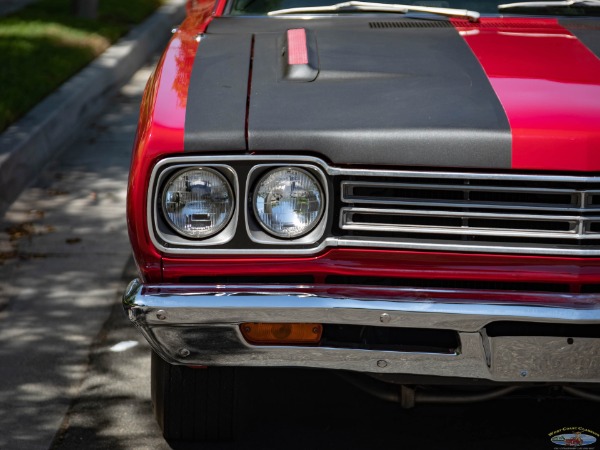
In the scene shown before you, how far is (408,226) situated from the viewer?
2955 mm

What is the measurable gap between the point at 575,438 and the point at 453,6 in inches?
67.5

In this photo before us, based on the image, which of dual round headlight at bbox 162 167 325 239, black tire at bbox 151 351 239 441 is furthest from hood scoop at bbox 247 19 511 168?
black tire at bbox 151 351 239 441

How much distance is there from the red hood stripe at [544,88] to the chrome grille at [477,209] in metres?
0.07

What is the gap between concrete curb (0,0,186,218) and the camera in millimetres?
6676

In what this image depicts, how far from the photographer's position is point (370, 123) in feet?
Result: 9.73

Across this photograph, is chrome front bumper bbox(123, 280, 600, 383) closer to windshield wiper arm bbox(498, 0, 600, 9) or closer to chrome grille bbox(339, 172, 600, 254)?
chrome grille bbox(339, 172, 600, 254)

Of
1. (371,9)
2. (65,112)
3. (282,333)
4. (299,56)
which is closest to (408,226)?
(282,333)

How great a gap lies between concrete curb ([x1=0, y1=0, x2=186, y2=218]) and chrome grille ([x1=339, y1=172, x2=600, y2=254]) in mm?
3754

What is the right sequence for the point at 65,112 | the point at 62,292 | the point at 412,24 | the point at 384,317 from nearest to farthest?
the point at 384,317, the point at 412,24, the point at 62,292, the point at 65,112

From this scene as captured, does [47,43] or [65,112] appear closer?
[65,112]

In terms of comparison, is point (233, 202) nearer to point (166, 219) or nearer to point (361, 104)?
point (166, 219)

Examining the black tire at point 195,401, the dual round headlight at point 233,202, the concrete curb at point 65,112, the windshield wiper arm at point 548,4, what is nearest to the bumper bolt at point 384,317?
the dual round headlight at point 233,202

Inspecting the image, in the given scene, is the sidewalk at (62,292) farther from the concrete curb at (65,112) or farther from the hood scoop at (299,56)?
the hood scoop at (299,56)

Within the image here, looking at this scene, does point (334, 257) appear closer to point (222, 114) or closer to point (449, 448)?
point (222, 114)
